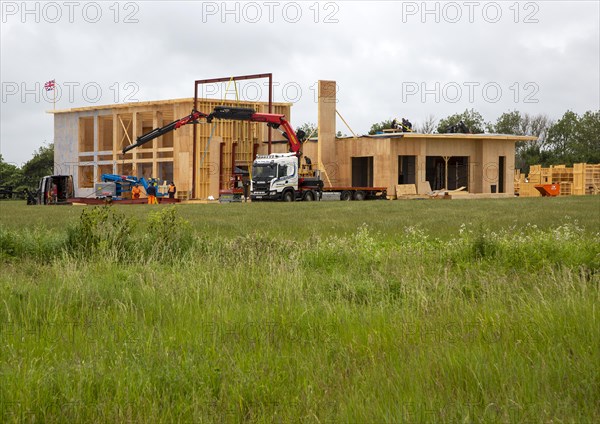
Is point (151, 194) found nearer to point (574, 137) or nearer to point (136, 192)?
point (136, 192)

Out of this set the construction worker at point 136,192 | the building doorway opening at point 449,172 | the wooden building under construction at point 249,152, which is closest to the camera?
the construction worker at point 136,192

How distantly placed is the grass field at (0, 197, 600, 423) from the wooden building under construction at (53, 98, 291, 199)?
149ft

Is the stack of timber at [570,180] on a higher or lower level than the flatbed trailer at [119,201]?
higher

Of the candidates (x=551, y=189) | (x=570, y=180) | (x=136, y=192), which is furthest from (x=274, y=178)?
(x=570, y=180)

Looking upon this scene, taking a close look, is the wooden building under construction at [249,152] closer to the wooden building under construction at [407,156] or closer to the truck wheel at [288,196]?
the wooden building under construction at [407,156]

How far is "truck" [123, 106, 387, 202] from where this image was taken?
48.8 meters

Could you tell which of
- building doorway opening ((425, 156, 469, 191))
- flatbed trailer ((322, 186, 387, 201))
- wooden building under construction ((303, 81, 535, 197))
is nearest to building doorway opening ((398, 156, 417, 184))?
wooden building under construction ((303, 81, 535, 197))

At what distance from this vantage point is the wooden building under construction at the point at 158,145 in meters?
57.7

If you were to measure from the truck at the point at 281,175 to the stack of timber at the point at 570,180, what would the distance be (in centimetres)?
1597

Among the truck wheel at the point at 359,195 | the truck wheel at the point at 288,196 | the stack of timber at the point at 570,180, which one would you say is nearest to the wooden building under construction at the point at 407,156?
the truck wheel at the point at 359,195

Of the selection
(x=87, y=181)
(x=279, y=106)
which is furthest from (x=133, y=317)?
(x=87, y=181)

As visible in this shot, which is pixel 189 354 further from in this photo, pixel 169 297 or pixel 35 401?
pixel 169 297

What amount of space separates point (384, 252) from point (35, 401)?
8539 mm

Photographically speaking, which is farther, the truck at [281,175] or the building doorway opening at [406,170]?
the building doorway opening at [406,170]
